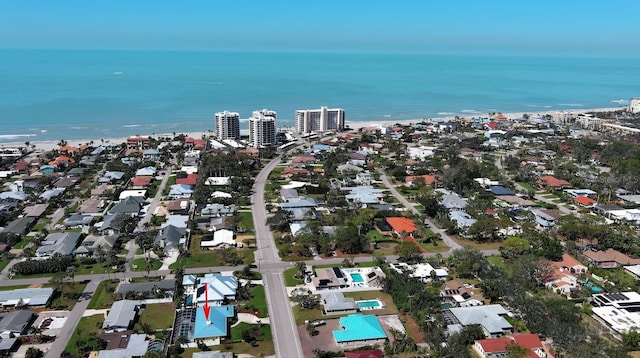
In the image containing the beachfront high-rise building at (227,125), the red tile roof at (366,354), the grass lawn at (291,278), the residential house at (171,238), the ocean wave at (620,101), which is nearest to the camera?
the red tile roof at (366,354)

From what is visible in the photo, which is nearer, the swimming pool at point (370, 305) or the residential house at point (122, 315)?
the residential house at point (122, 315)

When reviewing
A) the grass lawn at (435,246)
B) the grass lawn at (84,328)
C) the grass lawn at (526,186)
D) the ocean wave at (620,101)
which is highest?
the ocean wave at (620,101)

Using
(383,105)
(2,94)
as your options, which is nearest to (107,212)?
(383,105)

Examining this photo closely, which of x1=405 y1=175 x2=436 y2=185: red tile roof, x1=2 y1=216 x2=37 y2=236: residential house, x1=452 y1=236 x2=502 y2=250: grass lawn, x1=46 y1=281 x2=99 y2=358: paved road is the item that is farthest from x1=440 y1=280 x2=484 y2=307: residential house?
x1=2 y1=216 x2=37 y2=236: residential house

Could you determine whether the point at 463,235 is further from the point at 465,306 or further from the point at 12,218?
the point at 12,218

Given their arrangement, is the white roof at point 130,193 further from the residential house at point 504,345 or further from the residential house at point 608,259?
the residential house at point 608,259

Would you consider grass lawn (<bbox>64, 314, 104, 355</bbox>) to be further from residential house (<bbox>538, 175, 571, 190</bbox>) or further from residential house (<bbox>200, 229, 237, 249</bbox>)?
residential house (<bbox>538, 175, 571, 190</bbox>)

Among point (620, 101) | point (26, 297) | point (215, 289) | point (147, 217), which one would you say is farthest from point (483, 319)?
point (620, 101)

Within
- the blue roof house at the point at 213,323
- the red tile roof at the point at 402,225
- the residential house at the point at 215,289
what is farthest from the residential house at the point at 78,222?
the red tile roof at the point at 402,225
